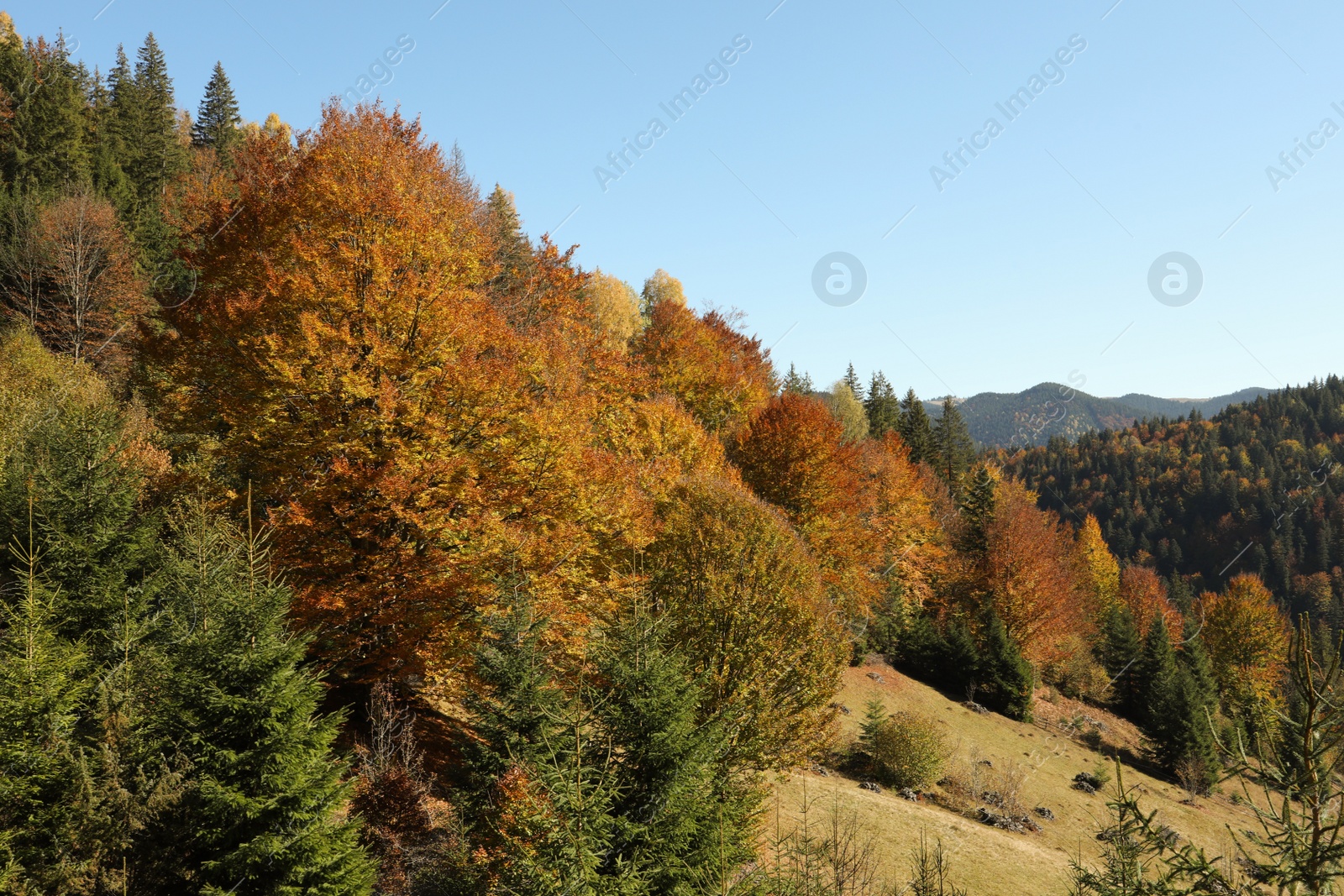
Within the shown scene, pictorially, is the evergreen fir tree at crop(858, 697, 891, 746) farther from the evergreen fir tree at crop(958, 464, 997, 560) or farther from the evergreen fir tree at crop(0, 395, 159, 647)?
the evergreen fir tree at crop(0, 395, 159, 647)

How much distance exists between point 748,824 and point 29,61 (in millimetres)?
67478

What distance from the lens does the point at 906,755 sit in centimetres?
2736

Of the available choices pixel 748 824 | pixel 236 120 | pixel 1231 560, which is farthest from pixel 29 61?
pixel 1231 560

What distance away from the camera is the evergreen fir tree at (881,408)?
236 ft

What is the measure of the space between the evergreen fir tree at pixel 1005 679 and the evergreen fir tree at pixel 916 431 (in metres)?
30.2

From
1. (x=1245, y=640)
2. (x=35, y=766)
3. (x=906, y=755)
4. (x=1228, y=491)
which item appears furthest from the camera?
(x=1228, y=491)

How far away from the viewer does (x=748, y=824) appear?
11688 millimetres

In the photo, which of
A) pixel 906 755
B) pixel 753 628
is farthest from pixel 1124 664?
pixel 753 628

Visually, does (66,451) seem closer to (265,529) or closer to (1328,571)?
(265,529)

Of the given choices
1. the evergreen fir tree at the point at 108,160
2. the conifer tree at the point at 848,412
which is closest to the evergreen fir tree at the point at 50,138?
the evergreen fir tree at the point at 108,160

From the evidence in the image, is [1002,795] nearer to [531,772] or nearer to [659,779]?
[659,779]

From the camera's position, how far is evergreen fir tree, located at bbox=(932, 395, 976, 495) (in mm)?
73625

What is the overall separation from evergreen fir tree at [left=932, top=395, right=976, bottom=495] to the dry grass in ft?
96.8

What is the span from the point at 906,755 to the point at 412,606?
20.1 metres
